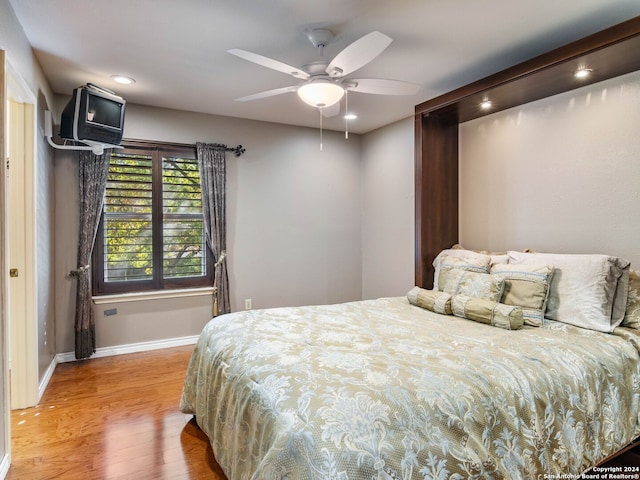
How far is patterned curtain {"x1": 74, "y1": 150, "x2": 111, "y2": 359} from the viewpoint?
11.7 feet

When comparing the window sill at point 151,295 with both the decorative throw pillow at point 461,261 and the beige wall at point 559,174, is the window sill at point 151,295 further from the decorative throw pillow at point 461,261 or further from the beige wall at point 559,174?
the beige wall at point 559,174

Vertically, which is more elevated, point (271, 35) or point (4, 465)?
point (271, 35)

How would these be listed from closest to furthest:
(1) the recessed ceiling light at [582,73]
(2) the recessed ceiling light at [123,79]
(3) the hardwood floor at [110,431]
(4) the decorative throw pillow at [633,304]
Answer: (3) the hardwood floor at [110,431]
(4) the decorative throw pillow at [633,304]
(1) the recessed ceiling light at [582,73]
(2) the recessed ceiling light at [123,79]

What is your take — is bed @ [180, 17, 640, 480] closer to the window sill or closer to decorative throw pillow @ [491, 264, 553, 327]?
decorative throw pillow @ [491, 264, 553, 327]

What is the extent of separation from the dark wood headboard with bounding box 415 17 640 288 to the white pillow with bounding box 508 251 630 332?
126 centimetres

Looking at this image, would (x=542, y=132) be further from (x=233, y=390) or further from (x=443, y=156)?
(x=233, y=390)

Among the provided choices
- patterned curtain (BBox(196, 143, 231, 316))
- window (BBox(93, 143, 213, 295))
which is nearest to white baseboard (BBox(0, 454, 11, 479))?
window (BBox(93, 143, 213, 295))

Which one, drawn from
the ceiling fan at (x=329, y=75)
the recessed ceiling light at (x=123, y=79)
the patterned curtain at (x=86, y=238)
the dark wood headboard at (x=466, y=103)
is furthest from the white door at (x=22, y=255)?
the dark wood headboard at (x=466, y=103)

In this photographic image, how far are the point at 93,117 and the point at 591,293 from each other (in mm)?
3928

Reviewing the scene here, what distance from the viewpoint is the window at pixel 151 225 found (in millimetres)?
3777

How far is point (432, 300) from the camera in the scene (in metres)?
2.78

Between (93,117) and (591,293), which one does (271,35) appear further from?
(591,293)

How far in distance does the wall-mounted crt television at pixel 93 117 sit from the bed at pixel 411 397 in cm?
210

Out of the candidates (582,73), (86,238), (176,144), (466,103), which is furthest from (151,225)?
(582,73)
